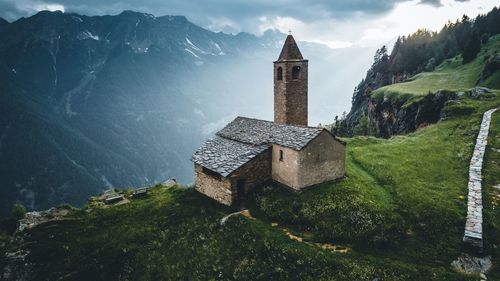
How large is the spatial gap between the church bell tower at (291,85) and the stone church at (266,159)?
3249 mm

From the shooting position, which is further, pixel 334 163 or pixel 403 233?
pixel 334 163

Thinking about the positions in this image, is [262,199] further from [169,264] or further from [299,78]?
[299,78]

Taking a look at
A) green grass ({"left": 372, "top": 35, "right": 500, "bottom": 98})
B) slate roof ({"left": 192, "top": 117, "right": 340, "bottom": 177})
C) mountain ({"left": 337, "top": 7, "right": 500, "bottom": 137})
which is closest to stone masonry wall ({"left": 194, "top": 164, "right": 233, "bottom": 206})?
slate roof ({"left": 192, "top": 117, "right": 340, "bottom": 177})

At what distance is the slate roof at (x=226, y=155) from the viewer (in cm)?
2250

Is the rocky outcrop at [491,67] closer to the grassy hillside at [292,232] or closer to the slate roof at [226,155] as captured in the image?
the grassy hillside at [292,232]

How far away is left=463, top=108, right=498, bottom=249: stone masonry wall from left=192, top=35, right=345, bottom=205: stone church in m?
7.96

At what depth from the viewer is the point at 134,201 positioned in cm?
2714

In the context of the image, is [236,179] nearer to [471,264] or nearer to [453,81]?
[471,264]

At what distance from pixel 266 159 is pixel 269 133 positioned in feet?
7.09

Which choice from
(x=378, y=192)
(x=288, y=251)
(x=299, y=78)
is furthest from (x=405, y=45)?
(x=288, y=251)

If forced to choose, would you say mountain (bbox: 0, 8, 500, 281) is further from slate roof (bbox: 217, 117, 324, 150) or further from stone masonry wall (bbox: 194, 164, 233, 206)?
slate roof (bbox: 217, 117, 324, 150)

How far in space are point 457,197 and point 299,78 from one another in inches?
620

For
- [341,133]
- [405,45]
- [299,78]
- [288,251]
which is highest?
[405,45]

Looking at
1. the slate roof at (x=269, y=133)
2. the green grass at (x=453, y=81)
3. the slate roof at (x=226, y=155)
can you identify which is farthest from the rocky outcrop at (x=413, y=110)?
the slate roof at (x=226, y=155)
